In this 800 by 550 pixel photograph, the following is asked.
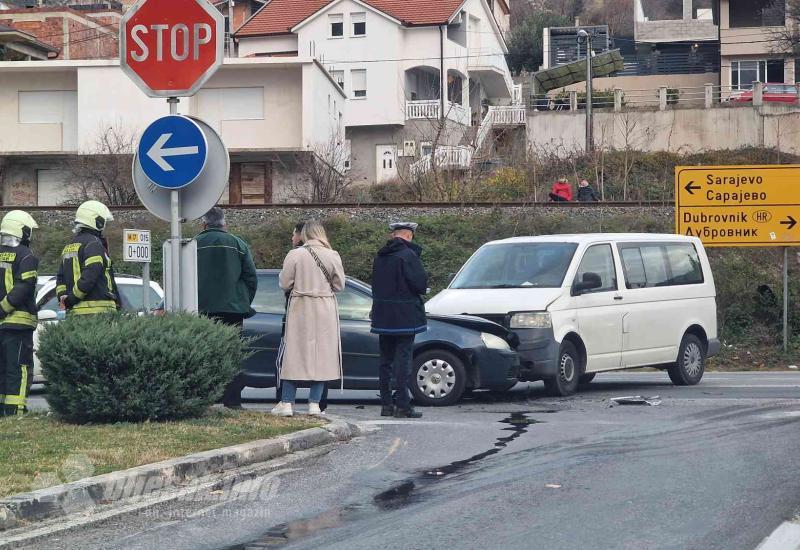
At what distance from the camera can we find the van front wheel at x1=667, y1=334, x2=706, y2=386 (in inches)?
614

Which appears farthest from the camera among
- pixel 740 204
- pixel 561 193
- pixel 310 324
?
pixel 561 193

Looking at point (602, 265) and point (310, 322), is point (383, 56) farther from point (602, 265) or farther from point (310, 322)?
point (310, 322)

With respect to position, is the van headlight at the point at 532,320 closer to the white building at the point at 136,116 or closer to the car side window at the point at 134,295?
the car side window at the point at 134,295

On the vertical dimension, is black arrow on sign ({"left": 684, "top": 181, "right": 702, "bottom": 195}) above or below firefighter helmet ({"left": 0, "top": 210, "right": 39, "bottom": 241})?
above

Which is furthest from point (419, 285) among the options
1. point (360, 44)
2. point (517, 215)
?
point (360, 44)

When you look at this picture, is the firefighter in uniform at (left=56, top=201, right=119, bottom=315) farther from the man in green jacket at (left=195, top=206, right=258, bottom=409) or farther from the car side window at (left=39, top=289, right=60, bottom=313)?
the car side window at (left=39, top=289, right=60, bottom=313)

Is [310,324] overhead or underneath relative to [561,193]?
underneath

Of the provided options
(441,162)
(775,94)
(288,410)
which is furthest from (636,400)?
(775,94)

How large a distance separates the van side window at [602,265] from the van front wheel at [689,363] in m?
1.56

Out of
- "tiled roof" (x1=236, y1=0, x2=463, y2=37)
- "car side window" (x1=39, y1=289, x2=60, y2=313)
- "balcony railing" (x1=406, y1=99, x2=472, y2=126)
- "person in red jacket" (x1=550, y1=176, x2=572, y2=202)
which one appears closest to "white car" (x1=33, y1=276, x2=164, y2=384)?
"car side window" (x1=39, y1=289, x2=60, y2=313)

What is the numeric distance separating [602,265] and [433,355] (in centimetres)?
276

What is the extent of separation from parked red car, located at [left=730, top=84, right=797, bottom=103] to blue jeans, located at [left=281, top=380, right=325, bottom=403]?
41.3m

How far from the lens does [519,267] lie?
14.5 meters

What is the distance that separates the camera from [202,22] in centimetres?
1030
